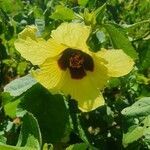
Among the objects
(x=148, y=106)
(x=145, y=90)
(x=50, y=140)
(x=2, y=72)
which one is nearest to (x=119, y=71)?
(x=148, y=106)

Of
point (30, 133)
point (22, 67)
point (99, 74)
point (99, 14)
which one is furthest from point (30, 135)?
point (22, 67)

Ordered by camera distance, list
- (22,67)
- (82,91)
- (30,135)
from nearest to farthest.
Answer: (30,135), (82,91), (22,67)

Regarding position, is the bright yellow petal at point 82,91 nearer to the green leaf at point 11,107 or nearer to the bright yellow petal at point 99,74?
the bright yellow petal at point 99,74

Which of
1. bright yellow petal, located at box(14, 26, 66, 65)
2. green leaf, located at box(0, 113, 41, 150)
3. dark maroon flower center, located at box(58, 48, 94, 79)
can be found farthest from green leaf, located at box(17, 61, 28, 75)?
green leaf, located at box(0, 113, 41, 150)

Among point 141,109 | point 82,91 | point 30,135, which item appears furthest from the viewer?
point 82,91

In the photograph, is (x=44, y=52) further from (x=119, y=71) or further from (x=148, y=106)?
(x=148, y=106)

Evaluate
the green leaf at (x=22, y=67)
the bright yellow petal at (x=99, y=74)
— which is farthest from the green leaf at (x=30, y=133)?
the green leaf at (x=22, y=67)

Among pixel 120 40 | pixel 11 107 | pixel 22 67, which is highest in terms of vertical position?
pixel 120 40

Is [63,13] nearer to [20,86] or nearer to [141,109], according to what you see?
[20,86]
